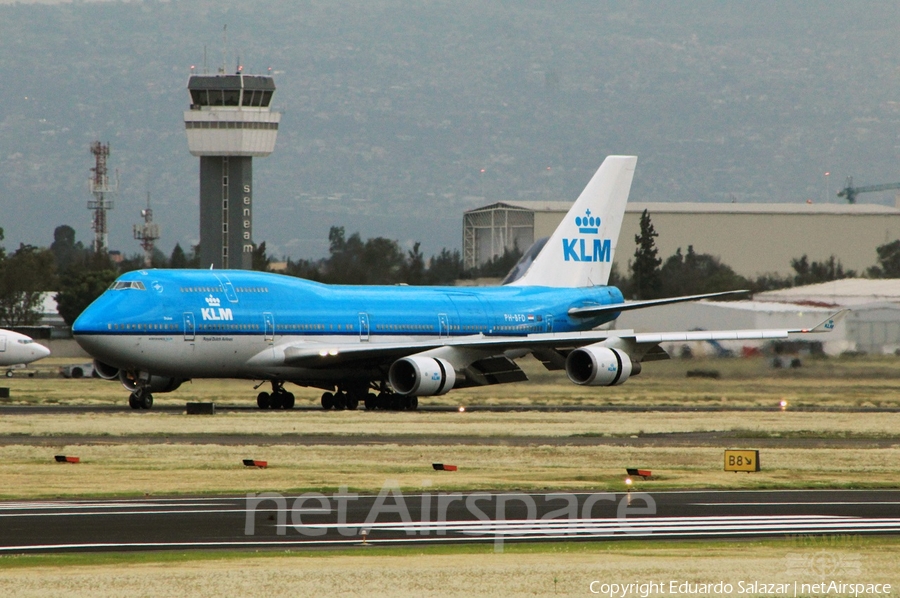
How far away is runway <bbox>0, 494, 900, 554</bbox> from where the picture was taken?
15.7 m

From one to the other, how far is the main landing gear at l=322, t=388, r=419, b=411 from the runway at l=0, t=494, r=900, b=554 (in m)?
21.1

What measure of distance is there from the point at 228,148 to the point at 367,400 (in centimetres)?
6270

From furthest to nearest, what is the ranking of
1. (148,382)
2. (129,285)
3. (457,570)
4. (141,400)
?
1. (148,382)
2. (141,400)
3. (129,285)
4. (457,570)

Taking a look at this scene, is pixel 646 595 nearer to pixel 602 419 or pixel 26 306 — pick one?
pixel 602 419

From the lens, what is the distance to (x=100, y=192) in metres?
177

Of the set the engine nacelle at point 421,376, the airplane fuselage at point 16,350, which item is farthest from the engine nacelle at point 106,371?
the airplane fuselage at point 16,350

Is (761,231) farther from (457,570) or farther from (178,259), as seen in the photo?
(457,570)

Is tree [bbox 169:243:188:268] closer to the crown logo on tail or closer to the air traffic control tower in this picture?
the air traffic control tower

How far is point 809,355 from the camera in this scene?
170 ft

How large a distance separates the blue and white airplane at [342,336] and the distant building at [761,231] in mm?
68519

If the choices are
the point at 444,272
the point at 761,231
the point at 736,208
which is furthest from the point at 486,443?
the point at 736,208

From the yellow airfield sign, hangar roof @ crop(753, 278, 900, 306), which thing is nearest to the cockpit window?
A: the yellow airfield sign

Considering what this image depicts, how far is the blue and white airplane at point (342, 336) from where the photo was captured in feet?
127

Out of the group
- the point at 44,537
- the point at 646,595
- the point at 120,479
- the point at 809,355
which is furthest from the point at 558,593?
the point at 809,355
